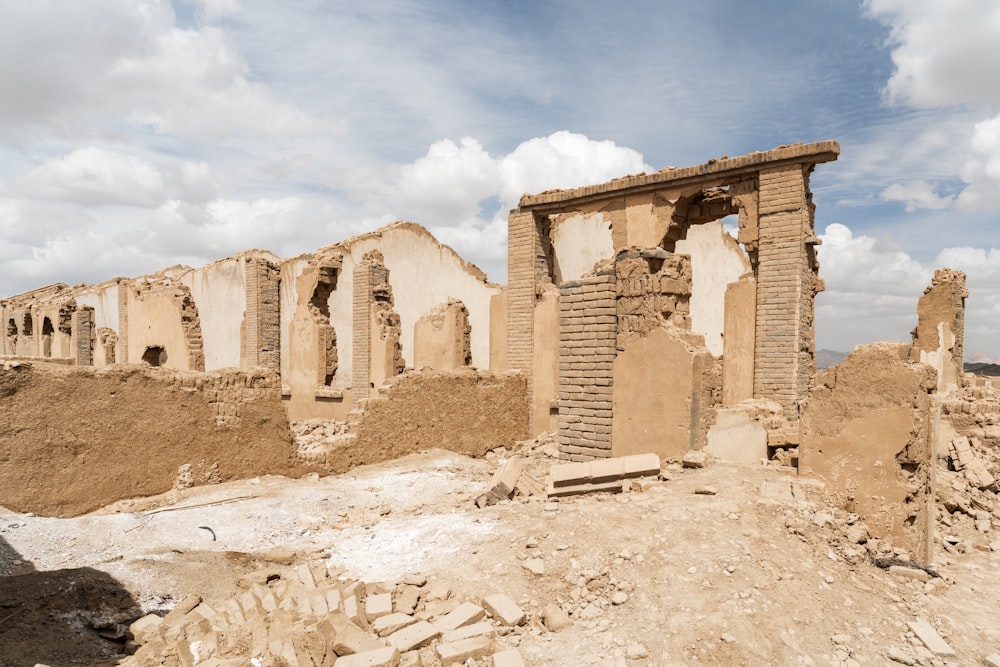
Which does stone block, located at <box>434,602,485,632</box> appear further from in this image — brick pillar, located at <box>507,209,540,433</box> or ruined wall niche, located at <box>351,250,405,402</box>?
ruined wall niche, located at <box>351,250,405,402</box>

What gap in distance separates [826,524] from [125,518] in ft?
21.2

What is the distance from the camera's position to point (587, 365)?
7.49 meters

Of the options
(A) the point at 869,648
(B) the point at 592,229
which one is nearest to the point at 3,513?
(A) the point at 869,648

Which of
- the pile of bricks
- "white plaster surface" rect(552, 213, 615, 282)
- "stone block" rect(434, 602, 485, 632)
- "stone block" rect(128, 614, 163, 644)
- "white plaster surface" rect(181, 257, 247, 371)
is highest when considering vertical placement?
"white plaster surface" rect(552, 213, 615, 282)

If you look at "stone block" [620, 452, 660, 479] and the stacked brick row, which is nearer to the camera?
"stone block" [620, 452, 660, 479]

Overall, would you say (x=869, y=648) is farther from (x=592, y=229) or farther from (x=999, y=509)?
(x=592, y=229)

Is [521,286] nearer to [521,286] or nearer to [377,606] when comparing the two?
[521,286]

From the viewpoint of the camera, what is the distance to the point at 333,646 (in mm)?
3676

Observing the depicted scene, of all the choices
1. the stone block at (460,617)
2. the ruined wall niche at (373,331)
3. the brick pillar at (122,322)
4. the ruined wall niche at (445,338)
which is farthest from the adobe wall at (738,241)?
the brick pillar at (122,322)

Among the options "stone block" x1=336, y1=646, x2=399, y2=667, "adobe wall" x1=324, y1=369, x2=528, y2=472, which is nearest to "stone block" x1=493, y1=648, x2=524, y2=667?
"stone block" x1=336, y1=646, x2=399, y2=667

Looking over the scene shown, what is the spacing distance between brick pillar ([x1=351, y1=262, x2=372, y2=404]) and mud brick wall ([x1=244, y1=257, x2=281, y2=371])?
111 inches

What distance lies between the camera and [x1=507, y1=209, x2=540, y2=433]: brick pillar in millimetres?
12750

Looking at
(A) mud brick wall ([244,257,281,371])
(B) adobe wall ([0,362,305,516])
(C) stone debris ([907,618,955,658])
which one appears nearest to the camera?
(C) stone debris ([907,618,955,658])

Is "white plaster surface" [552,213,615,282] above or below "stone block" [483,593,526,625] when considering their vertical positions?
above
